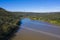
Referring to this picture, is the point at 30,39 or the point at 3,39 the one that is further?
the point at 30,39

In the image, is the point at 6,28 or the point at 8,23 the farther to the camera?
the point at 8,23

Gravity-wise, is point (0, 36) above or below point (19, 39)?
above

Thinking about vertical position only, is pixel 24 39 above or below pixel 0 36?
below

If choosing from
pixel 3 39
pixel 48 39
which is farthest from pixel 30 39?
pixel 3 39

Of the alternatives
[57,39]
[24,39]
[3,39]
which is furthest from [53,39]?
[3,39]

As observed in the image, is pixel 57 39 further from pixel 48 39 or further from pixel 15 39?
pixel 15 39

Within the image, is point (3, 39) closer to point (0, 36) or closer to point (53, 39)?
point (0, 36)

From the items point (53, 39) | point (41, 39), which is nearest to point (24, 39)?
point (41, 39)

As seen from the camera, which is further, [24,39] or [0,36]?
[24,39]
